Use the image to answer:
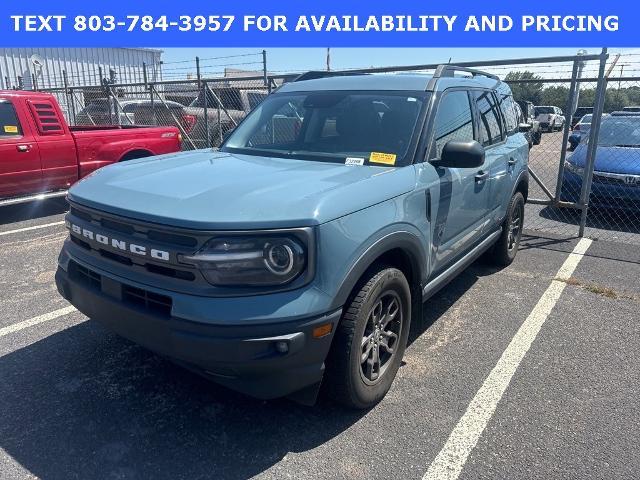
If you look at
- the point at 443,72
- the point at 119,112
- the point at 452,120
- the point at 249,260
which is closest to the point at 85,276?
the point at 249,260

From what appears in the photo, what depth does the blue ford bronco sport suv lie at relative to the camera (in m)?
2.31

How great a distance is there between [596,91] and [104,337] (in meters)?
6.22

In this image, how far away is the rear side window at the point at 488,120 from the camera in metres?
4.42

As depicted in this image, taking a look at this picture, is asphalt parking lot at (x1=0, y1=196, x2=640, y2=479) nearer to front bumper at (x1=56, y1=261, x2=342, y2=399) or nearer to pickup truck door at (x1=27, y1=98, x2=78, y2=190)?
front bumper at (x1=56, y1=261, x2=342, y2=399)

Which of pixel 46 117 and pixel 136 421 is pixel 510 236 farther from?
pixel 46 117

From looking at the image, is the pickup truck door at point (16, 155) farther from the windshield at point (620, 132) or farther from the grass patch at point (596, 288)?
the windshield at point (620, 132)

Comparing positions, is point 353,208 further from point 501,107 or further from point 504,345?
point 501,107

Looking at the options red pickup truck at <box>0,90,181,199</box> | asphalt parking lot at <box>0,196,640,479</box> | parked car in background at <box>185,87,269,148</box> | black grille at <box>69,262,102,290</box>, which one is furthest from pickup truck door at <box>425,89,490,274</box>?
parked car in background at <box>185,87,269,148</box>

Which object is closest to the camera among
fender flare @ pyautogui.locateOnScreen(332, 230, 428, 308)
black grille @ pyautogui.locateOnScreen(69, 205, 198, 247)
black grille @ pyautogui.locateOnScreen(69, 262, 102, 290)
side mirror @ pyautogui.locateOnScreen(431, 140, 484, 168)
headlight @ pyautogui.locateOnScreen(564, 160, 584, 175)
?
black grille @ pyautogui.locateOnScreen(69, 205, 198, 247)

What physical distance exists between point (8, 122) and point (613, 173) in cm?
871

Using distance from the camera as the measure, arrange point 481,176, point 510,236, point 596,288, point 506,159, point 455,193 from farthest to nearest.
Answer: point 510,236 < point 596,288 < point 506,159 < point 481,176 < point 455,193

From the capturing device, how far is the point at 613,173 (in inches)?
295

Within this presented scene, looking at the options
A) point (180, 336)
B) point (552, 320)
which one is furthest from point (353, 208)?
point (552, 320)

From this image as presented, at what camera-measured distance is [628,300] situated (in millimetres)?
4766
